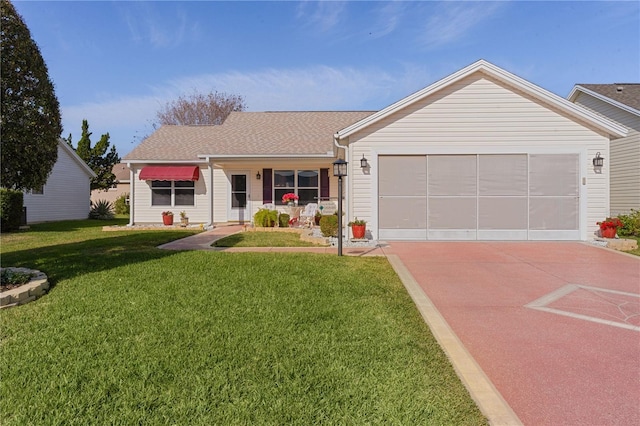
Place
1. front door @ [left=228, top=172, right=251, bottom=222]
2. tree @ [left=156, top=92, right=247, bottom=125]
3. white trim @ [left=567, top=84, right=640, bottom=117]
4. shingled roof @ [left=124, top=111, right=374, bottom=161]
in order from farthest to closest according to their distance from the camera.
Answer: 1. tree @ [left=156, top=92, right=247, bottom=125]
2. front door @ [left=228, top=172, right=251, bottom=222]
3. shingled roof @ [left=124, top=111, right=374, bottom=161]
4. white trim @ [left=567, top=84, right=640, bottom=117]

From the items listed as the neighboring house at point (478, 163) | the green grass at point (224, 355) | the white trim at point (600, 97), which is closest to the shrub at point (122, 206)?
the neighboring house at point (478, 163)

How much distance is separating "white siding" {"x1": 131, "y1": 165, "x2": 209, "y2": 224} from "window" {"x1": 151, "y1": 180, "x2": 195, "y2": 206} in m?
0.19

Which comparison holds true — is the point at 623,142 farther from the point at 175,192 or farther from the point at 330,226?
the point at 175,192

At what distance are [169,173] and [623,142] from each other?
20079 millimetres

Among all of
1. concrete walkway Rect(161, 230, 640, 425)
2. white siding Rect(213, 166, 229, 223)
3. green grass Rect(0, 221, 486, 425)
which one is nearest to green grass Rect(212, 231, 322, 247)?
concrete walkway Rect(161, 230, 640, 425)

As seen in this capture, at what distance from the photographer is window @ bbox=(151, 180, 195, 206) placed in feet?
56.9

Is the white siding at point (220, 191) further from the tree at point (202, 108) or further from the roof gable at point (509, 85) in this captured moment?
the tree at point (202, 108)

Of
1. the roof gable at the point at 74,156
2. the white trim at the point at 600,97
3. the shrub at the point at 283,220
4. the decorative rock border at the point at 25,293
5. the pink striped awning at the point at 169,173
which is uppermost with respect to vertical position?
the white trim at the point at 600,97

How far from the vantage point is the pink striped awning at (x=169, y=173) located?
54.2 ft

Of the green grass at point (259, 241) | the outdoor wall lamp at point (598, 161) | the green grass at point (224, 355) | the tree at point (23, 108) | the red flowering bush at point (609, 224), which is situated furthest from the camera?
→ the outdoor wall lamp at point (598, 161)

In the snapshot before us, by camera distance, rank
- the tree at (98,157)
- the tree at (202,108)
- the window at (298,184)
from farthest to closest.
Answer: the tree at (202,108), the tree at (98,157), the window at (298,184)

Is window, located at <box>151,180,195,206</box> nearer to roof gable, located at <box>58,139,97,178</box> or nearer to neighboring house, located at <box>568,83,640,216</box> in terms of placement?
roof gable, located at <box>58,139,97,178</box>

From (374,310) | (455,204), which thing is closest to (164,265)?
(374,310)

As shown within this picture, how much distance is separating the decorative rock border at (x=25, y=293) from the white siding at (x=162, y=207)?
1173 cm
